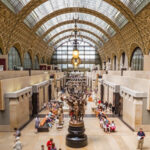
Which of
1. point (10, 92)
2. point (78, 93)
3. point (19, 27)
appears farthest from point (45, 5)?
point (78, 93)

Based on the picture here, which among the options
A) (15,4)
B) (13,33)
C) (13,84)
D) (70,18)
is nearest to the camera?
(13,84)

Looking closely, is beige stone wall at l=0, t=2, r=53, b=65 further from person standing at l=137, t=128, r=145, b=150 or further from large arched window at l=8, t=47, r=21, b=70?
person standing at l=137, t=128, r=145, b=150

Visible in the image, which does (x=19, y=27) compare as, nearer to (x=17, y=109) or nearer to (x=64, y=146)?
(x=17, y=109)

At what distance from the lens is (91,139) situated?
28.7ft

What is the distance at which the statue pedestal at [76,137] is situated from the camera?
7.76m

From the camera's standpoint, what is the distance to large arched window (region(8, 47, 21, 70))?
2222cm

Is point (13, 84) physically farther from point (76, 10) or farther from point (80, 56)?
point (80, 56)

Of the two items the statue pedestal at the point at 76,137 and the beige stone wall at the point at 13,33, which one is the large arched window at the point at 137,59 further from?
the statue pedestal at the point at 76,137

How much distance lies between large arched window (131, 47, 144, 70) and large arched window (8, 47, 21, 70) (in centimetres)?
1671

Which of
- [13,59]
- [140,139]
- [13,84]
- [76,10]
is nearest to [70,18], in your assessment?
[76,10]

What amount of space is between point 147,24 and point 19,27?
1577cm

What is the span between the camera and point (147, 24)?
57.4 ft

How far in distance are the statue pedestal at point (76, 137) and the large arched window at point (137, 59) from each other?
55.2 feet

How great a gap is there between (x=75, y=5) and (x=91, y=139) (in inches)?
923
